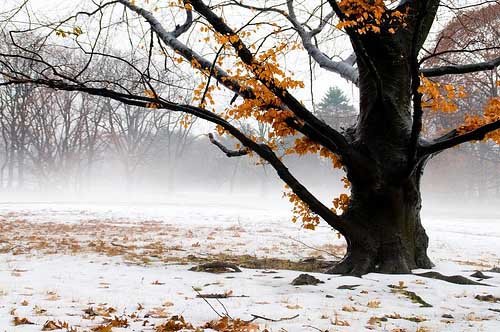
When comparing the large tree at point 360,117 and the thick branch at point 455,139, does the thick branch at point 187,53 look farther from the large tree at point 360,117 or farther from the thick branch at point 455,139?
the thick branch at point 455,139

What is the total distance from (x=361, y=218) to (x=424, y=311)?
7.08ft

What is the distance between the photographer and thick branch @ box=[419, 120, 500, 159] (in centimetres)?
482

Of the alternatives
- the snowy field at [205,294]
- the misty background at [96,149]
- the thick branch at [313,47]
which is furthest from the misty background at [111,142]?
the snowy field at [205,294]

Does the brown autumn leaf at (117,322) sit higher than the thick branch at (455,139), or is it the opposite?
the thick branch at (455,139)

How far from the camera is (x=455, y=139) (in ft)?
16.7

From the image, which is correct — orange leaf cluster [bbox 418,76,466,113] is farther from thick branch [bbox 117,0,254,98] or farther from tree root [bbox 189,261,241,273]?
tree root [bbox 189,261,241,273]

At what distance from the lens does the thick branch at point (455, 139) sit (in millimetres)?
4820

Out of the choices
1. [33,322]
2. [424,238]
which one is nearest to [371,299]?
[424,238]

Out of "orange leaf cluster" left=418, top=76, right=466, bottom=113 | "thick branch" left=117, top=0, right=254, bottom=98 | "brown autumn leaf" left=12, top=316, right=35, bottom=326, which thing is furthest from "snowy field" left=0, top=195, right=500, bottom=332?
"thick branch" left=117, top=0, right=254, bottom=98

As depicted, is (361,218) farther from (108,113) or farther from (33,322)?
(108,113)

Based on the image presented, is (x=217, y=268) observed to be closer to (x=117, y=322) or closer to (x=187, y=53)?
(x=117, y=322)

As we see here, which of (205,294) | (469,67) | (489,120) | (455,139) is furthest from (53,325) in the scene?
(469,67)

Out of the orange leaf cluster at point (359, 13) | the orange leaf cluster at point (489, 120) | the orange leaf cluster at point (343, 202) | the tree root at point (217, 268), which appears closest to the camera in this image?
the orange leaf cluster at point (359, 13)

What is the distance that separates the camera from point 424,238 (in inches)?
237
